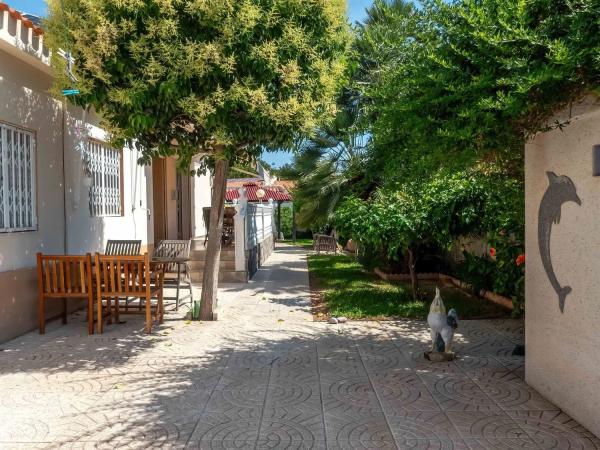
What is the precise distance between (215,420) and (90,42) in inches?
170

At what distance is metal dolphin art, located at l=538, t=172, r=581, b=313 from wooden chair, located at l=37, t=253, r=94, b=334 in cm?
517

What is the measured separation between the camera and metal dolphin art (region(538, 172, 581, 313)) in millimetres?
3812

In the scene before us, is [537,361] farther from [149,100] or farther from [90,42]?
[90,42]

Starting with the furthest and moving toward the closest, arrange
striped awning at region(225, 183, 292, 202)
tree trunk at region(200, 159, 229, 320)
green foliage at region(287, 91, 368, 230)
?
striped awning at region(225, 183, 292, 202) → green foliage at region(287, 91, 368, 230) → tree trunk at region(200, 159, 229, 320)

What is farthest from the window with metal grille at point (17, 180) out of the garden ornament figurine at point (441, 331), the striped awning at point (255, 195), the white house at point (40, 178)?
the striped awning at point (255, 195)

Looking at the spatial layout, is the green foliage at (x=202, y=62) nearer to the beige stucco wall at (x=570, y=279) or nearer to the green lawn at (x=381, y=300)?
the beige stucco wall at (x=570, y=279)

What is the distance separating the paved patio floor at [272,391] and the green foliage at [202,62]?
2.60 m

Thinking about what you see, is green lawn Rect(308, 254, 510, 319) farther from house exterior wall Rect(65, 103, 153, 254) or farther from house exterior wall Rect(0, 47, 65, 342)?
house exterior wall Rect(0, 47, 65, 342)

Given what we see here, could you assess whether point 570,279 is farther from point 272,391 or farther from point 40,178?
point 40,178

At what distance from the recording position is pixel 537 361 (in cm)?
436

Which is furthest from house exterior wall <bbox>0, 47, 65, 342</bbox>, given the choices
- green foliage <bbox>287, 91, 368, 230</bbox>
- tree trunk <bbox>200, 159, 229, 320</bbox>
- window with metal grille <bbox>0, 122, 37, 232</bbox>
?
green foliage <bbox>287, 91, 368, 230</bbox>

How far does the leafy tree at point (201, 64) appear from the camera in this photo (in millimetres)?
5617

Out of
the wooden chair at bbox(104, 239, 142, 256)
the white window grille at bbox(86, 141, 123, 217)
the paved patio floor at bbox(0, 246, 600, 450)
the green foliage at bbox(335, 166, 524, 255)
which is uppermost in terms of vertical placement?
the white window grille at bbox(86, 141, 123, 217)

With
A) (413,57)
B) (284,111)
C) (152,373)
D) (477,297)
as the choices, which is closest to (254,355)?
(152,373)
